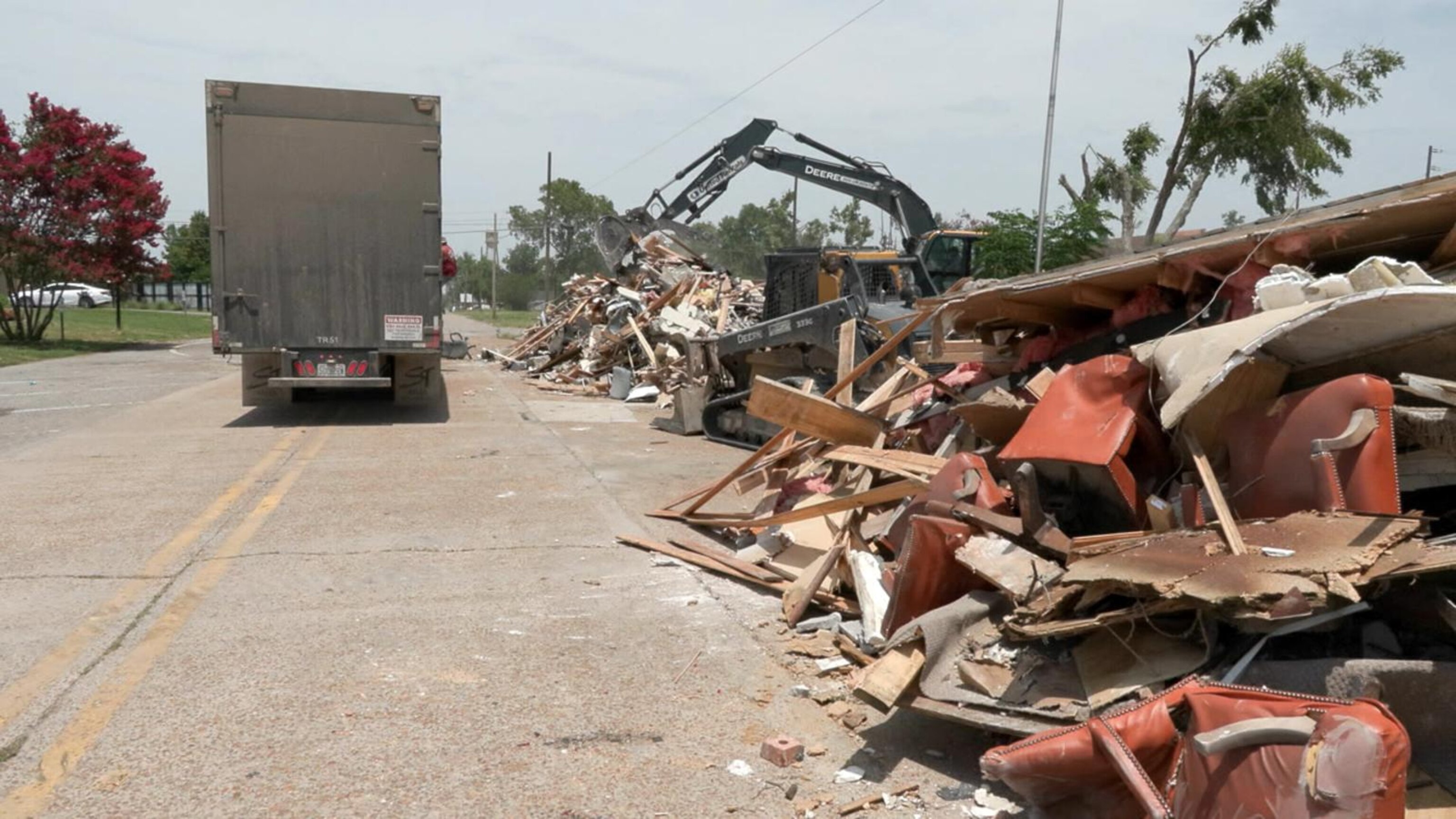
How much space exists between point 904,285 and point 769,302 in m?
1.91

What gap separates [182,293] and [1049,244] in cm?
8350

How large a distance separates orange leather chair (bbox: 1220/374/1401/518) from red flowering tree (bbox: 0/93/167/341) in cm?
3288

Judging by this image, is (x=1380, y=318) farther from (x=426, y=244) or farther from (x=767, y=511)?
(x=426, y=244)

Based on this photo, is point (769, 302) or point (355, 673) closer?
point (355, 673)

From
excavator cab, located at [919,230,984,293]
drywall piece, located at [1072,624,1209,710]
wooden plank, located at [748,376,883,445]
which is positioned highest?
excavator cab, located at [919,230,984,293]

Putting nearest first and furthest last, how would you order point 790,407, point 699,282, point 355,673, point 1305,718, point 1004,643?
1. point 1305,718
2. point 1004,643
3. point 355,673
4. point 790,407
5. point 699,282

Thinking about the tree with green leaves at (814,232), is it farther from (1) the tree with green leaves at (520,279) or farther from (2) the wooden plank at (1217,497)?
(2) the wooden plank at (1217,497)

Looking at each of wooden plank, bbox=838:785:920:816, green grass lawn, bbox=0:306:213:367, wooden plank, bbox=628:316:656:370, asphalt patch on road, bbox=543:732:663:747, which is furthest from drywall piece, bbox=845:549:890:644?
green grass lawn, bbox=0:306:213:367

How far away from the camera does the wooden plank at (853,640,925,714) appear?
4469mm

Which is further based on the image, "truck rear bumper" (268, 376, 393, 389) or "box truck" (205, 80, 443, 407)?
"truck rear bumper" (268, 376, 393, 389)

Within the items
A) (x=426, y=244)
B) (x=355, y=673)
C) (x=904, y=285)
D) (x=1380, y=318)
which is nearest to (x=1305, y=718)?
(x=1380, y=318)

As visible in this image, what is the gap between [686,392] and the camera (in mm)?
14734

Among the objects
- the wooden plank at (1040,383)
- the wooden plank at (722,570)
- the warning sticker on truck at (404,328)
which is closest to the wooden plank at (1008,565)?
the wooden plank at (722,570)

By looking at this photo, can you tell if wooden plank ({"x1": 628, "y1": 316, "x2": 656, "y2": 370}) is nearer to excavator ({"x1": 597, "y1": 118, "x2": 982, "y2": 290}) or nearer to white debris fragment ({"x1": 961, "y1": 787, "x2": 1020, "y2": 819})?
excavator ({"x1": 597, "y1": 118, "x2": 982, "y2": 290})
